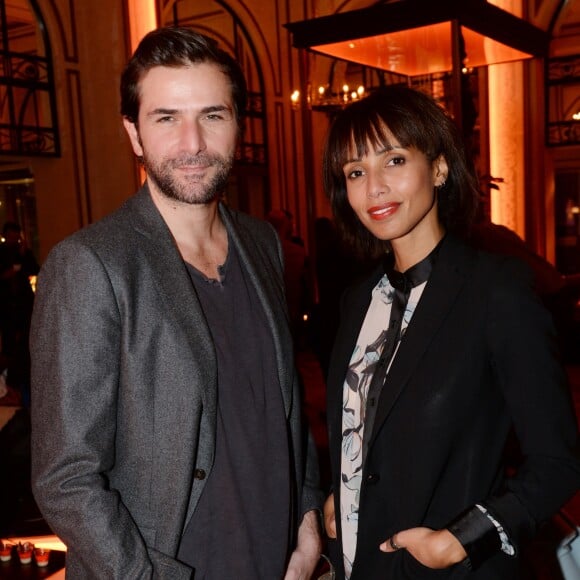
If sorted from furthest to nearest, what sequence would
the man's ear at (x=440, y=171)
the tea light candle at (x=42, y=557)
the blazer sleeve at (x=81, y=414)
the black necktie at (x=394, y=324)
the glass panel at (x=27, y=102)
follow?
1. the glass panel at (x=27, y=102)
2. the tea light candle at (x=42, y=557)
3. the man's ear at (x=440, y=171)
4. the black necktie at (x=394, y=324)
5. the blazer sleeve at (x=81, y=414)

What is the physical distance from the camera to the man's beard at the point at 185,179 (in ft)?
4.75

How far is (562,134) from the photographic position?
1088 centimetres

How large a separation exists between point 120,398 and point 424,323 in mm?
643

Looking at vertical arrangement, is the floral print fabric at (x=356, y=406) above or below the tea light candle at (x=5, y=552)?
above

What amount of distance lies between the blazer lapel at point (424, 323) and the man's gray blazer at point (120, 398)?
37 centimetres

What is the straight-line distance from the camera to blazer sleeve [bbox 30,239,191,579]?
1228 mm

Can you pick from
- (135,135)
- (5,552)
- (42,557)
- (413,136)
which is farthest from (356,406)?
(5,552)

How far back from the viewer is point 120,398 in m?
1.31

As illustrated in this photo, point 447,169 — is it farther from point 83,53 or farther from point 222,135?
point 83,53

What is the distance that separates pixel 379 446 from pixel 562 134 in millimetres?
10730

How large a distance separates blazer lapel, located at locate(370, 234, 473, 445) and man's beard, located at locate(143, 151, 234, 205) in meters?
0.53

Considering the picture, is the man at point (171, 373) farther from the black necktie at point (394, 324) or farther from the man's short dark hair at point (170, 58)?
the black necktie at point (394, 324)

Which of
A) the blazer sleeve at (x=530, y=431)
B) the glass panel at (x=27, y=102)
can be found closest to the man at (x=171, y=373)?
the blazer sleeve at (x=530, y=431)

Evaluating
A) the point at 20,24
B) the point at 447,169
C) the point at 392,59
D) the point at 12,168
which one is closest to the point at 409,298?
the point at 447,169
